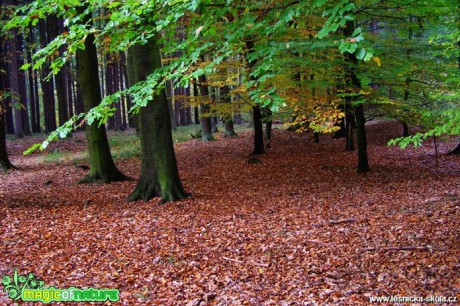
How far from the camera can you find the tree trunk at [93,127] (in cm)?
1116

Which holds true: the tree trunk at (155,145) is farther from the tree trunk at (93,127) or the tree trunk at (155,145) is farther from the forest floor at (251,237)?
the tree trunk at (93,127)

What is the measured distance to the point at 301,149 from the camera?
667 inches

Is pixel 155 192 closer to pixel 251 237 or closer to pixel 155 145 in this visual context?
pixel 155 145

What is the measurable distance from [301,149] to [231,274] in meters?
12.4

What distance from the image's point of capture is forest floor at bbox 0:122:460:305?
4672 millimetres

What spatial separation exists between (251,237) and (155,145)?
12.4 feet

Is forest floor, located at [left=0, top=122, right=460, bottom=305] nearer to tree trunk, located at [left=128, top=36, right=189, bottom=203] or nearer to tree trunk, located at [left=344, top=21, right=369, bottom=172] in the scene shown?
tree trunk, located at [left=128, top=36, right=189, bottom=203]

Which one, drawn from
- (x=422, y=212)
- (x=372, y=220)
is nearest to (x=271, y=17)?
(x=372, y=220)

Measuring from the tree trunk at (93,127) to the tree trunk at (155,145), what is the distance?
2864 millimetres

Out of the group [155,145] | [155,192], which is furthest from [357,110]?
[155,192]

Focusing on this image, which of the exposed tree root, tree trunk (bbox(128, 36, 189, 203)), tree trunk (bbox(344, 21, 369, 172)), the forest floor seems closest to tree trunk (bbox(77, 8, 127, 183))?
the forest floor

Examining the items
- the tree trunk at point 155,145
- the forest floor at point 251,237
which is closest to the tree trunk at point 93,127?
the forest floor at point 251,237

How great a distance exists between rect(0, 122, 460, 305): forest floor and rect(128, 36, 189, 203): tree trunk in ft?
1.49

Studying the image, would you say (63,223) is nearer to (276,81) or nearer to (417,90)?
(276,81)
